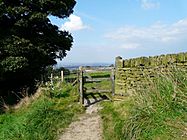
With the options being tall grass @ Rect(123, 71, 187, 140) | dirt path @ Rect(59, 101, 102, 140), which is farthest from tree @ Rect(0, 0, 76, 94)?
tall grass @ Rect(123, 71, 187, 140)

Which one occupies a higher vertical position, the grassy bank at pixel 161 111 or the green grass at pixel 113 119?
the grassy bank at pixel 161 111

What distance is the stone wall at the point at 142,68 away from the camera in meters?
9.15

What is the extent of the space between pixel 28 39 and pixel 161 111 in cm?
1737

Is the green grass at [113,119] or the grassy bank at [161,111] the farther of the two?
the green grass at [113,119]

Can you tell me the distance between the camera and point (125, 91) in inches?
520

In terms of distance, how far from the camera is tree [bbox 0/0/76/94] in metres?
22.0

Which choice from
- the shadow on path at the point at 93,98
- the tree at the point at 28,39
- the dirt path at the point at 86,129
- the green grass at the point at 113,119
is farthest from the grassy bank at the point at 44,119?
the tree at the point at 28,39

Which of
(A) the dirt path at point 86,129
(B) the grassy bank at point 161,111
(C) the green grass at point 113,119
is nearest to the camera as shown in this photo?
(B) the grassy bank at point 161,111

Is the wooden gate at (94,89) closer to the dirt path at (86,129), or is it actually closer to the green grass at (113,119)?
the green grass at (113,119)

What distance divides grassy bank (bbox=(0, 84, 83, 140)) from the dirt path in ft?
1.05

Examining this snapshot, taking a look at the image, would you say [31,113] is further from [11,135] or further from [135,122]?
[135,122]

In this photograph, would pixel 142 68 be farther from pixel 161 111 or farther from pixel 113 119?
pixel 161 111

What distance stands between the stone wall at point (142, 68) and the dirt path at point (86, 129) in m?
1.41

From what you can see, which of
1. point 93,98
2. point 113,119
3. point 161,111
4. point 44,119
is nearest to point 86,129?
point 113,119
